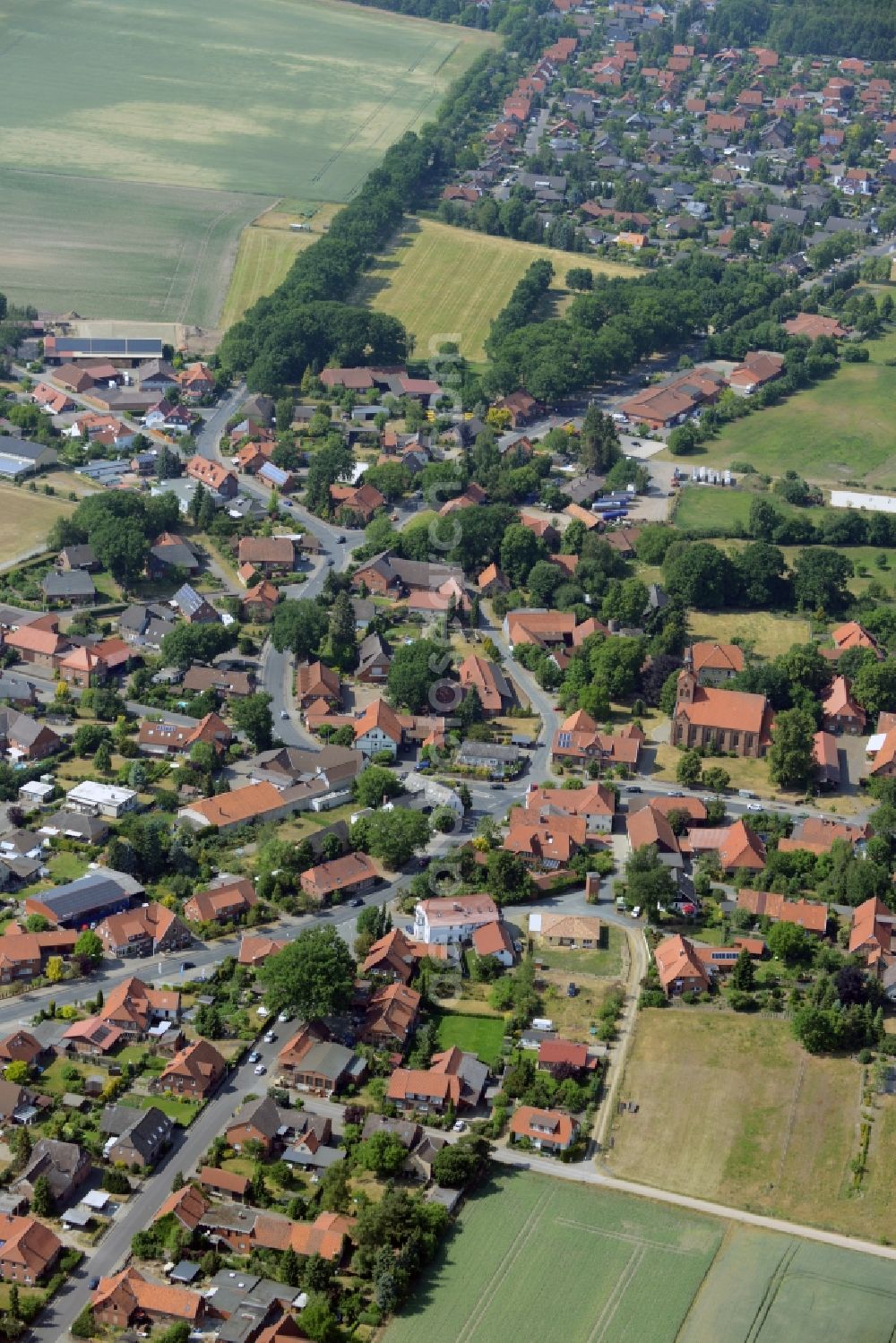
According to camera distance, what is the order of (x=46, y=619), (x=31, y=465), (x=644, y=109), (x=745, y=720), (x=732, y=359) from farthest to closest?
(x=644, y=109) < (x=732, y=359) < (x=31, y=465) < (x=46, y=619) < (x=745, y=720)

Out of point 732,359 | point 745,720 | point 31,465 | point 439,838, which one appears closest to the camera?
point 439,838

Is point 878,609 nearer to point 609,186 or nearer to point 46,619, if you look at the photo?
point 46,619

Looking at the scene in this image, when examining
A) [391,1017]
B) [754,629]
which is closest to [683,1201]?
[391,1017]

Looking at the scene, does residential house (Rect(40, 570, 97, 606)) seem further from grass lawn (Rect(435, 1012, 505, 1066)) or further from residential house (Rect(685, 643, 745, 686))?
grass lawn (Rect(435, 1012, 505, 1066))

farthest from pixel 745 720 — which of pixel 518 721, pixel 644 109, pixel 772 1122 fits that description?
pixel 644 109

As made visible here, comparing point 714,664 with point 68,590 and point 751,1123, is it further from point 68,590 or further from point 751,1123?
point 751,1123

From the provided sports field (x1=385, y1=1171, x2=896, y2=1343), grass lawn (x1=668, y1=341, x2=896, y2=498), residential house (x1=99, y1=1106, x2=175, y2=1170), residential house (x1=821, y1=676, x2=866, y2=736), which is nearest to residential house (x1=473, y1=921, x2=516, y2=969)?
sports field (x1=385, y1=1171, x2=896, y2=1343)
